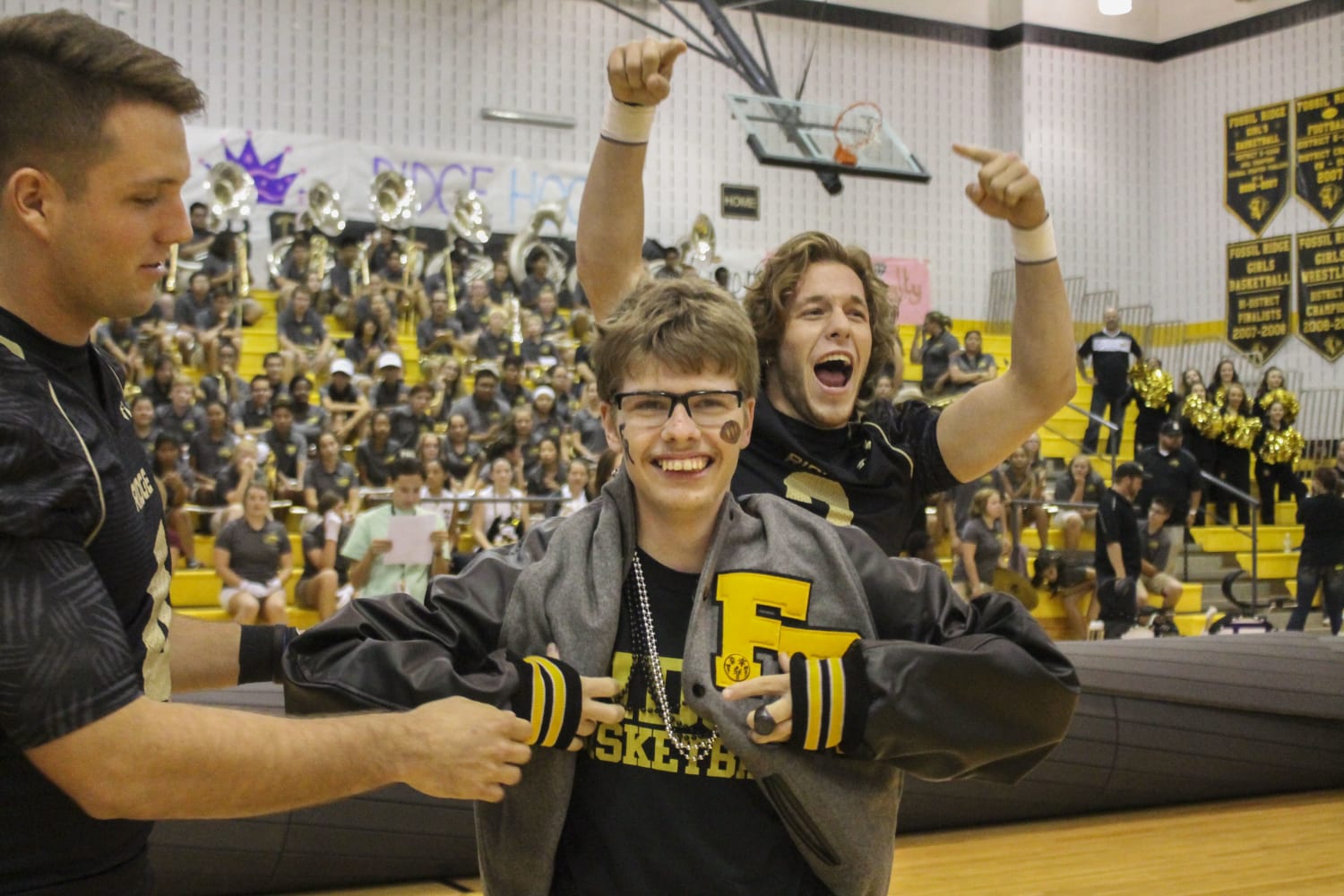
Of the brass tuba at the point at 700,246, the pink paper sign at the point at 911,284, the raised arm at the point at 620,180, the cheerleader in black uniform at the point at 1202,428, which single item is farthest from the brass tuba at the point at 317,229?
the raised arm at the point at 620,180

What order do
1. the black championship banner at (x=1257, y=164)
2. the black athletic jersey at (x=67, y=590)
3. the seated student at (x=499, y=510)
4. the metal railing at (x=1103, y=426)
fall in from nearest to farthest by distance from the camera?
the black athletic jersey at (x=67, y=590)
the seated student at (x=499, y=510)
the metal railing at (x=1103, y=426)
the black championship banner at (x=1257, y=164)

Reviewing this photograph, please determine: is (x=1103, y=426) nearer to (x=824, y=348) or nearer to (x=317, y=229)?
(x=317, y=229)

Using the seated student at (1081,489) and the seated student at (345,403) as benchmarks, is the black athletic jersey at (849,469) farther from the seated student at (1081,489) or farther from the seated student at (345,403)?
the seated student at (1081,489)

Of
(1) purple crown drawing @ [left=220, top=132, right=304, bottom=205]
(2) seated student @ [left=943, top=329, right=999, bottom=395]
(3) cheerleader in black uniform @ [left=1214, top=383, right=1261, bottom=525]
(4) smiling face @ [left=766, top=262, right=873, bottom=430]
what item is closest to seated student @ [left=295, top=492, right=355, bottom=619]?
(1) purple crown drawing @ [left=220, top=132, right=304, bottom=205]

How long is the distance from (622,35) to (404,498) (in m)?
9.62

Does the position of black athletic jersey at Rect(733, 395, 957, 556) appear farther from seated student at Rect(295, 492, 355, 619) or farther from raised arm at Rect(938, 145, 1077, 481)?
seated student at Rect(295, 492, 355, 619)

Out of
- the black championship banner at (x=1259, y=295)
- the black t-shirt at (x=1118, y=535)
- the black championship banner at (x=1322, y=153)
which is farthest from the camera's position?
the black championship banner at (x=1259, y=295)

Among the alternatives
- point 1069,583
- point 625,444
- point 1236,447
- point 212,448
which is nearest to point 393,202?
point 212,448

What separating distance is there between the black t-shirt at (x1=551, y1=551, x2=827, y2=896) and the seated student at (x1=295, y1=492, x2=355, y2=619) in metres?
6.73

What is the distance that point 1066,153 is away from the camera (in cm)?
1895

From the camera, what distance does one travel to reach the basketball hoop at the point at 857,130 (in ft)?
46.8

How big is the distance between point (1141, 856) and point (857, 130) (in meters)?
10.8

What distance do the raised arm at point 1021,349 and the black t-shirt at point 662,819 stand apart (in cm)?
89

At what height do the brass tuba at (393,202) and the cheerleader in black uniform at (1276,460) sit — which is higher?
the brass tuba at (393,202)
